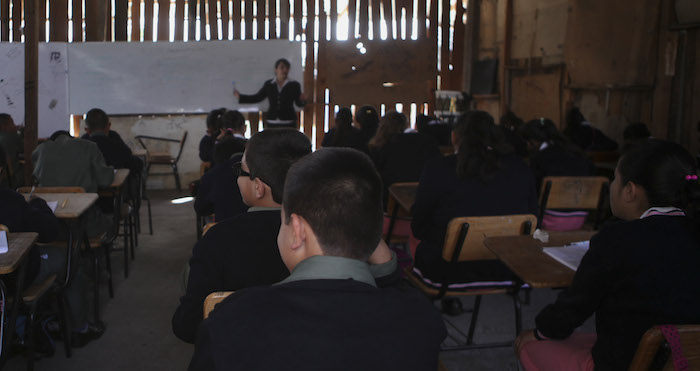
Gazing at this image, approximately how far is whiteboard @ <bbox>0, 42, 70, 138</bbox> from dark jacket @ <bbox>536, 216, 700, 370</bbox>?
7.69 meters

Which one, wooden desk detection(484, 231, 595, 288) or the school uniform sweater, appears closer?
the school uniform sweater

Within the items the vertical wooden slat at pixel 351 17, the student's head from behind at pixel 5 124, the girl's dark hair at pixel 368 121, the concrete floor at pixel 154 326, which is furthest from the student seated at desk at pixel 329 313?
the vertical wooden slat at pixel 351 17

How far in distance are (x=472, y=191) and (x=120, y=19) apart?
685cm

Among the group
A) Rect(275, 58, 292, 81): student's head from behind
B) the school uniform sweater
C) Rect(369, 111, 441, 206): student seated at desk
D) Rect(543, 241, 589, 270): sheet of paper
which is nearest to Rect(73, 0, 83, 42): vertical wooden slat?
Rect(275, 58, 292, 81): student's head from behind

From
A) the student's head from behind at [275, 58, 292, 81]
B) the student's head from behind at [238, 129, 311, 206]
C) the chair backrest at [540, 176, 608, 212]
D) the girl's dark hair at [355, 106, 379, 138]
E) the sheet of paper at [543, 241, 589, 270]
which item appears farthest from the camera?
the student's head from behind at [275, 58, 292, 81]

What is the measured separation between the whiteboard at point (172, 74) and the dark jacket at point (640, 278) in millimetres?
6674

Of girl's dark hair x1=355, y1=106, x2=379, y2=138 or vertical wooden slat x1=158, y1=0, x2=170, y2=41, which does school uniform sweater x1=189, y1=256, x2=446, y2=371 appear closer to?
girl's dark hair x1=355, y1=106, x2=379, y2=138

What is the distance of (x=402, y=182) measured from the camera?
454 centimetres

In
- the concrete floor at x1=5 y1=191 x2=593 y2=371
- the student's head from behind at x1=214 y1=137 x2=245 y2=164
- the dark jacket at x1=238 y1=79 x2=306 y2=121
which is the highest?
the dark jacket at x1=238 y1=79 x2=306 y2=121

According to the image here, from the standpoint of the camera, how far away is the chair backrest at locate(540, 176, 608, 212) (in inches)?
147

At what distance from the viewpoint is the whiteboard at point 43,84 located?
7.79 meters

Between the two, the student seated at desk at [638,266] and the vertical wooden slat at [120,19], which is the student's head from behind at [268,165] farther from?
the vertical wooden slat at [120,19]

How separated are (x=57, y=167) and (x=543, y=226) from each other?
3250 mm

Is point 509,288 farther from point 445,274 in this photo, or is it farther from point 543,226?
point 543,226
